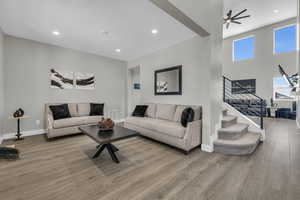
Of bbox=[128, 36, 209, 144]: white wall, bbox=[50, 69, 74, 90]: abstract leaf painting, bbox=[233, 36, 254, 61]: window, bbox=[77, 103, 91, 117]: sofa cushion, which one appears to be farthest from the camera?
bbox=[233, 36, 254, 61]: window

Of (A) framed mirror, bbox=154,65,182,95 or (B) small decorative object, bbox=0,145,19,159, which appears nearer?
(B) small decorative object, bbox=0,145,19,159

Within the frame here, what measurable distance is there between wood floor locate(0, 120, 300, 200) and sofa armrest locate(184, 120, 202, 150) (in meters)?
0.20

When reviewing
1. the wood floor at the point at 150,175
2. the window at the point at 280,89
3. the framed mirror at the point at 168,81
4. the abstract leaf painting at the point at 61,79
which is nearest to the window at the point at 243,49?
the window at the point at 280,89

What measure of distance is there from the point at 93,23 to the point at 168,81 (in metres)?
2.41

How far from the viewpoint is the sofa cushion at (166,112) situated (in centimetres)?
353

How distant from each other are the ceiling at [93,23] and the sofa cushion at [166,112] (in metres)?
1.86

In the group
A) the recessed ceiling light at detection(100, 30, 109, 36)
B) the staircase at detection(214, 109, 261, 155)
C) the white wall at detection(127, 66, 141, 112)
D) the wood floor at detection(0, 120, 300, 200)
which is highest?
the recessed ceiling light at detection(100, 30, 109, 36)

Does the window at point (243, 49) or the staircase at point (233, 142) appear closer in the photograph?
the staircase at point (233, 142)

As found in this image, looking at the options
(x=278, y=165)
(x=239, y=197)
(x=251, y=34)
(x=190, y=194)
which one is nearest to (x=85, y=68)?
(x=190, y=194)

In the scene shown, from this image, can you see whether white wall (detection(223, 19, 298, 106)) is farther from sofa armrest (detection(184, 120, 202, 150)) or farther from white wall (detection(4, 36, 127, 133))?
white wall (detection(4, 36, 127, 133))

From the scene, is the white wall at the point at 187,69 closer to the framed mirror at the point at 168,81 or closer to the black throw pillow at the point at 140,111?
the framed mirror at the point at 168,81

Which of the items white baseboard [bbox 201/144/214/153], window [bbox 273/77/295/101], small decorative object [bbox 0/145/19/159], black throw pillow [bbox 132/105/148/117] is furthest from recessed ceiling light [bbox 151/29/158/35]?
window [bbox 273/77/295/101]

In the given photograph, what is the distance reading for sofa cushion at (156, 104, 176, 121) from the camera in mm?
3530

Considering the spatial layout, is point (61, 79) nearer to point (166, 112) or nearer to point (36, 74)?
point (36, 74)
